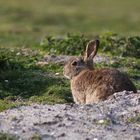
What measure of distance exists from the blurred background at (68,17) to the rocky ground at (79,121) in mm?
11413

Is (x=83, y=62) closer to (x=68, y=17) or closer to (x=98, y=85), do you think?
(x=98, y=85)

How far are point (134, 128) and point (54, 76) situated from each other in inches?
170

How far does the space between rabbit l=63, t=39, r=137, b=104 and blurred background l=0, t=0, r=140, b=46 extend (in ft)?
30.6

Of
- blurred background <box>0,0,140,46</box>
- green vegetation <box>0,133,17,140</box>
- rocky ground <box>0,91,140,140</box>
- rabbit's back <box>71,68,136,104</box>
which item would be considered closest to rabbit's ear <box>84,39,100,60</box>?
rabbit's back <box>71,68,136,104</box>

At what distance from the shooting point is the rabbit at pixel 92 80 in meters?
9.22

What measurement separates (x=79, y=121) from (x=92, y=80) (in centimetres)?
168

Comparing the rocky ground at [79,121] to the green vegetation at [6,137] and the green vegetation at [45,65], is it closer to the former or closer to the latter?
the green vegetation at [6,137]

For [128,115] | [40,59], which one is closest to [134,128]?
[128,115]

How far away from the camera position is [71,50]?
14531 millimetres

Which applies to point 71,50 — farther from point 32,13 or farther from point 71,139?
point 32,13

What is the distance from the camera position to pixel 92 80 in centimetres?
965

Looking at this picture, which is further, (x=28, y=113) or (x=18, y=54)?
(x=18, y=54)

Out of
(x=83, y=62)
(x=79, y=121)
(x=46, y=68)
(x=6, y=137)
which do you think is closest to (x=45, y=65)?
(x=46, y=68)

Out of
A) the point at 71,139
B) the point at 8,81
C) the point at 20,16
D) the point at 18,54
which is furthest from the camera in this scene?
the point at 20,16
